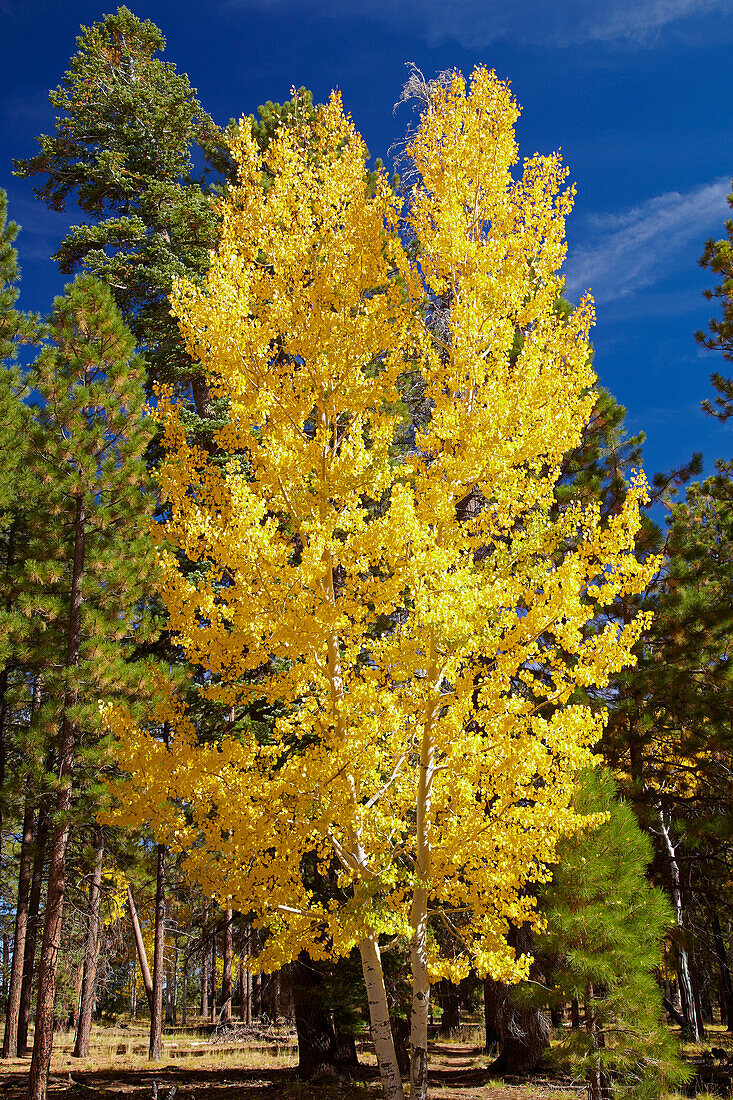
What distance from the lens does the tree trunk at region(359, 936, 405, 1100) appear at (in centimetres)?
532

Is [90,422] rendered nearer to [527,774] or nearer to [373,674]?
[373,674]

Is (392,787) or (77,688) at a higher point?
(77,688)

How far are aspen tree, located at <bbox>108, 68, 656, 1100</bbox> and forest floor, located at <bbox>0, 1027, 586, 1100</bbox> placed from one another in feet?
14.8

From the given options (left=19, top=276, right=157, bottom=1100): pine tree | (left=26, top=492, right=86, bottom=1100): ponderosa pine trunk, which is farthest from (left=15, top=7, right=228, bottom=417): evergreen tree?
(left=26, top=492, right=86, bottom=1100): ponderosa pine trunk

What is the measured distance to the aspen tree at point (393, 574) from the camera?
16.4ft

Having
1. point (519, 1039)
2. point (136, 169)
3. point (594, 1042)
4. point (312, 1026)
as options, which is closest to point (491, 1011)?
point (519, 1039)

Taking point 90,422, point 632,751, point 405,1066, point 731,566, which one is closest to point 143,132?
point 90,422

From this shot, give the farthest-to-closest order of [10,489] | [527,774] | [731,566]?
[10,489]
[731,566]
[527,774]

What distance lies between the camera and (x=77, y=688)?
9.73 m

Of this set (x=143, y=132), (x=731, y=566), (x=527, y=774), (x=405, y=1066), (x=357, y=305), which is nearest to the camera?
(x=527, y=774)

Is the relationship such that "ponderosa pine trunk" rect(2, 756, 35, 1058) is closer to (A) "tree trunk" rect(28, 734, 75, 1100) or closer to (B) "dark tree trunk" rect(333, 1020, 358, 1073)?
(A) "tree trunk" rect(28, 734, 75, 1100)

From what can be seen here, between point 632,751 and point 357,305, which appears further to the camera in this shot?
point 632,751

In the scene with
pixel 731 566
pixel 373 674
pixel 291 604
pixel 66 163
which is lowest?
pixel 373 674

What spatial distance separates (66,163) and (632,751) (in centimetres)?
1600
